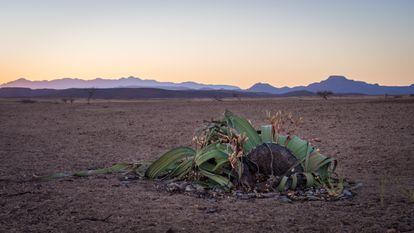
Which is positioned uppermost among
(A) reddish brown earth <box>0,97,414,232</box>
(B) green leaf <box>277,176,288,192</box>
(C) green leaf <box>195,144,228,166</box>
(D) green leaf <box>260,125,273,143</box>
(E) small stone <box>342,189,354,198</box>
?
(D) green leaf <box>260,125,273,143</box>

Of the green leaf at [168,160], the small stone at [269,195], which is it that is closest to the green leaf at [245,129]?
the green leaf at [168,160]

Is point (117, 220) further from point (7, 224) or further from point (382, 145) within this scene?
point (382, 145)

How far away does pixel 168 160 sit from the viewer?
697 centimetres

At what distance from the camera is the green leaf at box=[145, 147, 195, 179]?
22.8 feet

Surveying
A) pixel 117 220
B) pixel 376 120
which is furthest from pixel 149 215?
pixel 376 120

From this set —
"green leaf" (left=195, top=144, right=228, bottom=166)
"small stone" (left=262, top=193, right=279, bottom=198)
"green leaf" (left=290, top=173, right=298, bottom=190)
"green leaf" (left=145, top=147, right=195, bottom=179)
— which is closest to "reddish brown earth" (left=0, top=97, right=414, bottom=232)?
"small stone" (left=262, top=193, right=279, bottom=198)

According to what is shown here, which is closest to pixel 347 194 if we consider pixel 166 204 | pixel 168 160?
pixel 166 204

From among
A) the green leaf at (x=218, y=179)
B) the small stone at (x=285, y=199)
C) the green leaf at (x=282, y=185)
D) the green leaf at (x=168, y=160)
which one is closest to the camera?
the small stone at (x=285, y=199)

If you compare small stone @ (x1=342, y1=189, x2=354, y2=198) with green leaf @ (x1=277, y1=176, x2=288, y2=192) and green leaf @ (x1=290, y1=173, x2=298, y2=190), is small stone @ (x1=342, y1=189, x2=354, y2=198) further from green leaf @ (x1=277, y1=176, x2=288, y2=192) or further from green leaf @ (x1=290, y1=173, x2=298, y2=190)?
green leaf @ (x1=277, y1=176, x2=288, y2=192)

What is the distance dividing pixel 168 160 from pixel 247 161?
4.24ft

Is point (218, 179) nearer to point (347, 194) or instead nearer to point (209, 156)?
point (209, 156)

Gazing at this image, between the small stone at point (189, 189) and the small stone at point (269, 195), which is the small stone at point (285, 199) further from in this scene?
the small stone at point (189, 189)

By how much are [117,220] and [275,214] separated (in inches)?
69.0

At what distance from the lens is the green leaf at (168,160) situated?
6949 mm
